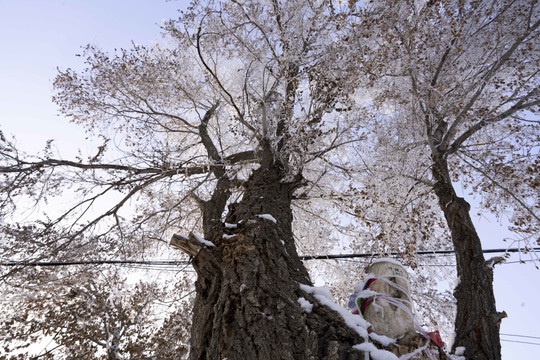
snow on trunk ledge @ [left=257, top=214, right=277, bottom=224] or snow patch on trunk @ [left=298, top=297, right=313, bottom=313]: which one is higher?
snow on trunk ledge @ [left=257, top=214, right=277, bottom=224]

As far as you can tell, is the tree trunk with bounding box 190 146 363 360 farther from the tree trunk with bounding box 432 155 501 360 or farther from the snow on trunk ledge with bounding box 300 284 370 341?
the tree trunk with bounding box 432 155 501 360

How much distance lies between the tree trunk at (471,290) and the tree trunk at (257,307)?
1712mm

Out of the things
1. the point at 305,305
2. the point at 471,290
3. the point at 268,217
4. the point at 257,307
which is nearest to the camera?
the point at 257,307

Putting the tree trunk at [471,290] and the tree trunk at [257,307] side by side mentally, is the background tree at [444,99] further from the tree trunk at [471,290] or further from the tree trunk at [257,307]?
the tree trunk at [257,307]

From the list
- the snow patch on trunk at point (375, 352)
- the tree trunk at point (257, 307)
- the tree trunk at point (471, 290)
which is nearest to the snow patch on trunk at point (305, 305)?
the tree trunk at point (257, 307)

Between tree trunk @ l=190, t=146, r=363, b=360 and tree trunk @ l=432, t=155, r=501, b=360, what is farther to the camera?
tree trunk @ l=432, t=155, r=501, b=360

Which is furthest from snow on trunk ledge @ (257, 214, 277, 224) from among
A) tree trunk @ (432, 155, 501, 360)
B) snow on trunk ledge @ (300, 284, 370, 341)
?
tree trunk @ (432, 155, 501, 360)

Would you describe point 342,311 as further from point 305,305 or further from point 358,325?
point 305,305

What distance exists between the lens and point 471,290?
3.08 m

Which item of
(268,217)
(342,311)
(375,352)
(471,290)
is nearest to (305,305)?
(342,311)

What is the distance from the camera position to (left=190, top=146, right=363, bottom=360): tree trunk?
5.29ft

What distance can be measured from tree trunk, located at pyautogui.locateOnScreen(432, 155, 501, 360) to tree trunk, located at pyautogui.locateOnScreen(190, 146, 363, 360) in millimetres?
1712

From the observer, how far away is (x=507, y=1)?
5.02 metres

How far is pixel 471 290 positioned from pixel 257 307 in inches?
96.9
